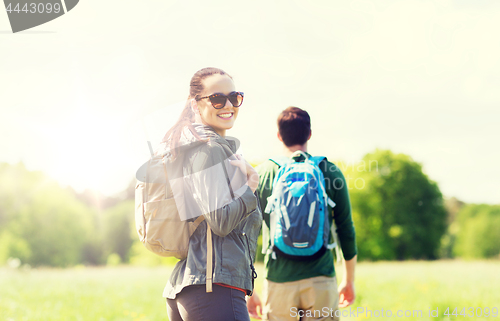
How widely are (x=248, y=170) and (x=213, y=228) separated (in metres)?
0.41

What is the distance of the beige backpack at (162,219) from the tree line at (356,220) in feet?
94.3

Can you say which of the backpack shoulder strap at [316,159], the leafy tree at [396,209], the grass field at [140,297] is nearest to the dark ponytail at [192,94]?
the backpack shoulder strap at [316,159]

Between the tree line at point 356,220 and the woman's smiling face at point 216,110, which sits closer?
the woman's smiling face at point 216,110

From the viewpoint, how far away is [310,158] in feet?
11.8

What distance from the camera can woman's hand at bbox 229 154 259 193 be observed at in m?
→ 2.23

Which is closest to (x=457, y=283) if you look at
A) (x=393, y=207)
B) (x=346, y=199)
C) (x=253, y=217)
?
(x=346, y=199)

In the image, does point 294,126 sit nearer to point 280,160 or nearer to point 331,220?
point 280,160

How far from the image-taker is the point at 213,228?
2.07 meters

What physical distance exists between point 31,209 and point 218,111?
Result: 54131 millimetres

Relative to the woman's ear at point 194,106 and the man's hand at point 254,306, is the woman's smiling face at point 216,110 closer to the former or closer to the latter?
the woman's ear at point 194,106

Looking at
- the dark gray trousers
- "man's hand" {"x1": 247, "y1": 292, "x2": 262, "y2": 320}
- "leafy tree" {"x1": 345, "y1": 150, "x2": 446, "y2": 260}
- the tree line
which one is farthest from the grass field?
"leafy tree" {"x1": 345, "y1": 150, "x2": 446, "y2": 260}

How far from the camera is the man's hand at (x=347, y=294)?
12.2 ft

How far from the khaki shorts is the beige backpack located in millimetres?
1510

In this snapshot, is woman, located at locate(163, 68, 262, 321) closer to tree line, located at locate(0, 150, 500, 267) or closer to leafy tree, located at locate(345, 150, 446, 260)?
tree line, located at locate(0, 150, 500, 267)
